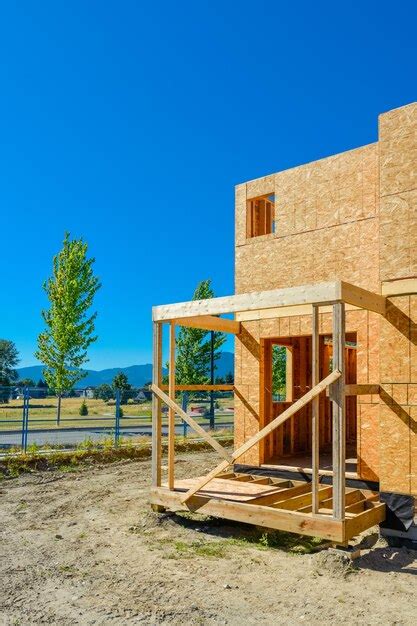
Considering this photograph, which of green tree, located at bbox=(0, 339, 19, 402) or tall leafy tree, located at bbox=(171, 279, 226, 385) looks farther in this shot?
green tree, located at bbox=(0, 339, 19, 402)

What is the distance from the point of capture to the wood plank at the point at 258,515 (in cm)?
743

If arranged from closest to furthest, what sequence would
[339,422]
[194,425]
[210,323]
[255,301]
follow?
[339,422] → [255,301] → [194,425] → [210,323]

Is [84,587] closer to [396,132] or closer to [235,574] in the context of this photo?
[235,574]

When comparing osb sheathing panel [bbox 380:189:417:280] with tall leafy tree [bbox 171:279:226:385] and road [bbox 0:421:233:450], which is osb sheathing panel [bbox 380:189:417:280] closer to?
road [bbox 0:421:233:450]

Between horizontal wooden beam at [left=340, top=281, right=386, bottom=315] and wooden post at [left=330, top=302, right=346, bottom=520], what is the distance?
205 mm

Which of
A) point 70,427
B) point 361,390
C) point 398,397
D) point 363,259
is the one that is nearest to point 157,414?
point 361,390

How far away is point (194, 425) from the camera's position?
905 centimetres

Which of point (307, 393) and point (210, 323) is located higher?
point (210, 323)

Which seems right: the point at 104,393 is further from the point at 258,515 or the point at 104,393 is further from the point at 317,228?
the point at 258,515

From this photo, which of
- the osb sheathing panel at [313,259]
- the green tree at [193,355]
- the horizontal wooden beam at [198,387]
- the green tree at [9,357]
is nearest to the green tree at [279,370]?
the green tree at [193,355]

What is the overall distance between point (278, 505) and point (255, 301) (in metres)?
3.04

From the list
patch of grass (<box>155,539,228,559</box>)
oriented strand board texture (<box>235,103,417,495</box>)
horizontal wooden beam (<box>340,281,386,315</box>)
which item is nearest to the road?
oriented strand board texture (<box>235,103,417,495</box>)

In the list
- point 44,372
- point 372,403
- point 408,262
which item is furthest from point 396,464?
point 44,372

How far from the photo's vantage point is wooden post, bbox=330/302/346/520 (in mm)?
7355
